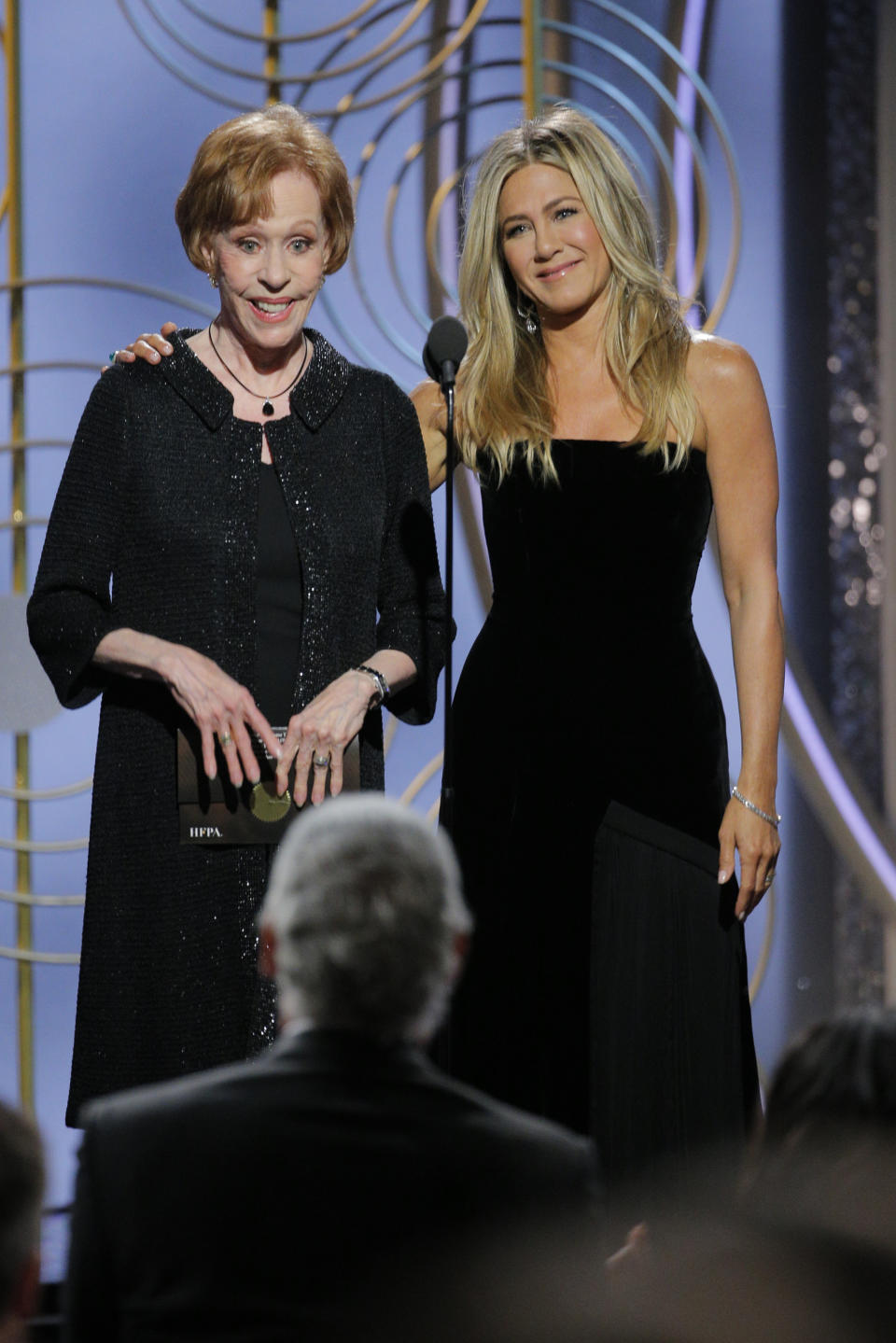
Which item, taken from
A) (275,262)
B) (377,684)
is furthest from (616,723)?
(275,262)

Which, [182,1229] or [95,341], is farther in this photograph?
[95,341]

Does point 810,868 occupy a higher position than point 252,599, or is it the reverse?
point 252,599

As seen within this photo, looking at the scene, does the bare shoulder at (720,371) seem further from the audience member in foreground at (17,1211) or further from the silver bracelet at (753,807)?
the audience member in foreground at (17,1211)

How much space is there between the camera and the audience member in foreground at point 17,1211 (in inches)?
45.7

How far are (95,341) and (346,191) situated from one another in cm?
138

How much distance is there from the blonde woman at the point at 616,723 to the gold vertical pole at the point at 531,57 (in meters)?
1.21

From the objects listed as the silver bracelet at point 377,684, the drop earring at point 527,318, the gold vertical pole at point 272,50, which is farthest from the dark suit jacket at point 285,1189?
the gold vertical pole at point 272,50

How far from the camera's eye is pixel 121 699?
2.40 metres

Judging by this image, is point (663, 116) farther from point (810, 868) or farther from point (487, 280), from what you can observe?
point (810, 868)

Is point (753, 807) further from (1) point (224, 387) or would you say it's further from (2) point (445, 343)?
(1) point (224, 387)

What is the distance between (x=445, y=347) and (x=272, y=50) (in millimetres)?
1742

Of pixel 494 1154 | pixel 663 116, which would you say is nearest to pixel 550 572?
pixel 494 1154

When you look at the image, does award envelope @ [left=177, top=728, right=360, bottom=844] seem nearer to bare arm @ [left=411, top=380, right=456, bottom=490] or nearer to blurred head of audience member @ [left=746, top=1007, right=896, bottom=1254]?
bare arm @ [left=411, top=380, right=456, bottom=490]

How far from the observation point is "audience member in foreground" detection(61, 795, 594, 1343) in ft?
4.13
